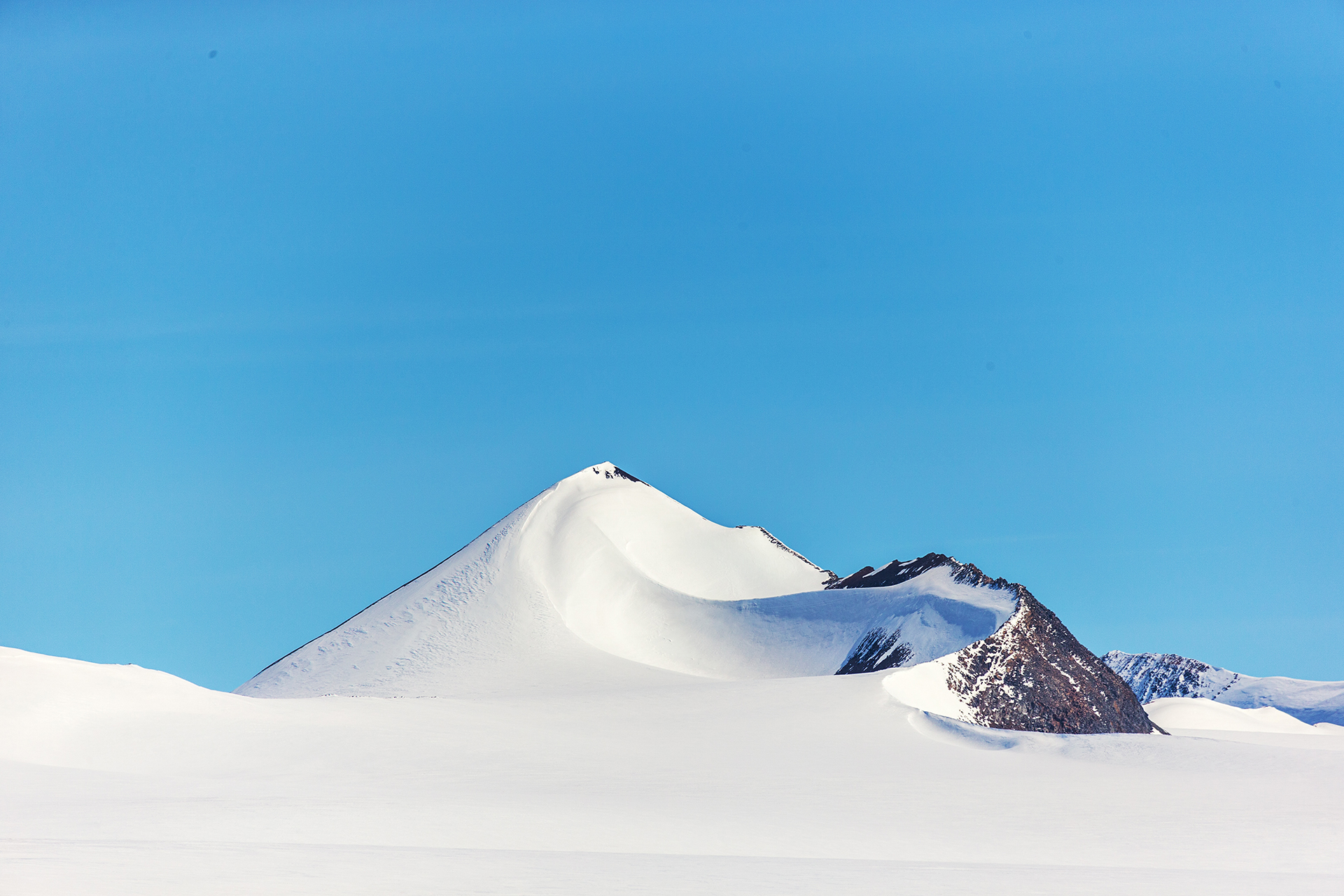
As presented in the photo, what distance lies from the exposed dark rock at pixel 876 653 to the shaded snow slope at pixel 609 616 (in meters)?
0.10

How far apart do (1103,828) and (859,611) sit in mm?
32148

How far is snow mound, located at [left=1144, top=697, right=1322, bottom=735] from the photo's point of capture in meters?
58.7

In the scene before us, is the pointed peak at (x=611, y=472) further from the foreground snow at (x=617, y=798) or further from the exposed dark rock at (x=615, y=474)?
the foreground snow at (x=617, y=798)

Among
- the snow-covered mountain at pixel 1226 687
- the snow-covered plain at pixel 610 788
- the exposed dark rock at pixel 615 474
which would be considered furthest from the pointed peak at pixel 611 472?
the snow-covered mountain at pixel 1226 687

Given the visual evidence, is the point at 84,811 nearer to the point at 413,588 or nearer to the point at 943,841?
the point at 943,841

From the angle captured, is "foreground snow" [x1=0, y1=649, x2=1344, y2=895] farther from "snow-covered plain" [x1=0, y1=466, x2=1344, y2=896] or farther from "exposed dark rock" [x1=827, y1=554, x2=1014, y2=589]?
"exposed dark rock" [x1=827, y1=554, x2=1014, y2=589]

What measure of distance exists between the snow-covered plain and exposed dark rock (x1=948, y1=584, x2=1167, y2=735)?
7.99ft

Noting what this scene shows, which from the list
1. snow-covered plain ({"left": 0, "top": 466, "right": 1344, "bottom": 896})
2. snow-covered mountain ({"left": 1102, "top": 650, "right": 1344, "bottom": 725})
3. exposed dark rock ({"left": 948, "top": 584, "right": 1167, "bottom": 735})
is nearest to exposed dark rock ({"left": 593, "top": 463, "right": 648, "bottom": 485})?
snow-covered plain ({"left": 0, "top": 466, "right": 1344, "bottom": 896})

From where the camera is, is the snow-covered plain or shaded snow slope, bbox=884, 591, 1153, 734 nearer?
the snow-covered plain

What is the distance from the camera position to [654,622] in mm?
54688

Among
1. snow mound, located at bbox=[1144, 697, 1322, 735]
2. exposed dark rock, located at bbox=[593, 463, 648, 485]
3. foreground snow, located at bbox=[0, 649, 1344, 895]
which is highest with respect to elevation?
exposed dark rock, located at bbox=[593, 463, 648, 485]

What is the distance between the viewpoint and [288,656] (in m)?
54.7

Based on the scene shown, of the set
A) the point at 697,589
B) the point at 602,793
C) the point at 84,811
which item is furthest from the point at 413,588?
the point at 84,811

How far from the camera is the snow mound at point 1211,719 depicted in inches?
2312
